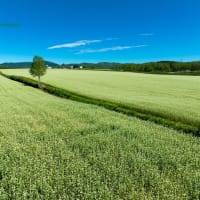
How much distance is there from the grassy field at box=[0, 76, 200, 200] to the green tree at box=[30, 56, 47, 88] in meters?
39.1

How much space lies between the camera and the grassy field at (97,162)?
24.5 ft

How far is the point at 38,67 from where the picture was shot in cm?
5406

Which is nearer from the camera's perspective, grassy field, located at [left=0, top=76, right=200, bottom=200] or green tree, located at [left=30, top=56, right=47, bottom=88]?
grassy field, located at [left=0, top=76, right=200, bottom=200]

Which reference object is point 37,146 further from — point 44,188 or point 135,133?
point 135,133

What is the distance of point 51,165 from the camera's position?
9164 mm

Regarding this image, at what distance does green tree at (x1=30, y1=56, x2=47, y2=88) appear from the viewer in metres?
53.5

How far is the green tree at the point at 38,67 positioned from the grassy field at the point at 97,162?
39.1m

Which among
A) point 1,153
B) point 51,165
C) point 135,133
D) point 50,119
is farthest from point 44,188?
point 50,119

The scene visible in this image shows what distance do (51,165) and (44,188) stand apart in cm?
162

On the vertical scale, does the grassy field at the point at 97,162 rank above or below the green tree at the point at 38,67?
below

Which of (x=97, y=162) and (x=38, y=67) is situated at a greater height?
(x=38, y=67)

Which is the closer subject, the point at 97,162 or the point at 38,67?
the point at 97,162

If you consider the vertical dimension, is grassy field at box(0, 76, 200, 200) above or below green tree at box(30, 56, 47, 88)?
below

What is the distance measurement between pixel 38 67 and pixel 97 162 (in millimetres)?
46852
